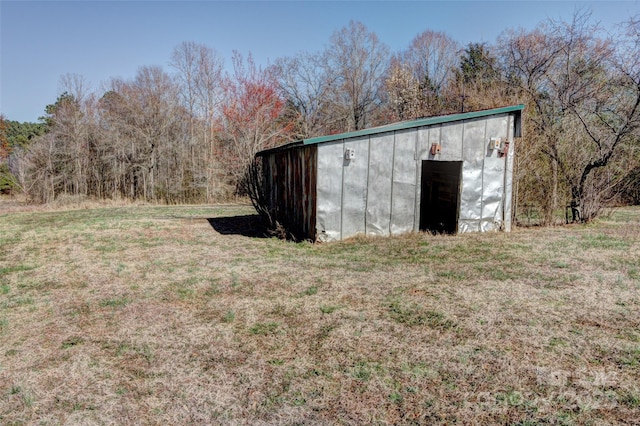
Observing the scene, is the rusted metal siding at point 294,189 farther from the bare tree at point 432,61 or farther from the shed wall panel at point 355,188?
the bare tree at point 432,61

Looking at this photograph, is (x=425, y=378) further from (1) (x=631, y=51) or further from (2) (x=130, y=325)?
(1) (x=631, y=51)

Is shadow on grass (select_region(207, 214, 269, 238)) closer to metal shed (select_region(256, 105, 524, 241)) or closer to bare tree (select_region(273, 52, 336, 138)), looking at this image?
metal shed (select_region(256, 105, 524, 241))

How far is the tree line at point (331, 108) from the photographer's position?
1088cm

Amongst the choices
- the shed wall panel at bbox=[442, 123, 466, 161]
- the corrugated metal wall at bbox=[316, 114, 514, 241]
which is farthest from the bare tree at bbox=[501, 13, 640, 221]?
the shed wall panel at bbox=[442, 123, 466, 161]

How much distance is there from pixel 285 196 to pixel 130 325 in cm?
586

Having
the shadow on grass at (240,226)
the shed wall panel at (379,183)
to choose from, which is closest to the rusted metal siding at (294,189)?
the shadow on grass at (240,226)

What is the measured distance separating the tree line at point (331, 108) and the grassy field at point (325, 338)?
16.0 ft

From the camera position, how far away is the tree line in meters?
10.9

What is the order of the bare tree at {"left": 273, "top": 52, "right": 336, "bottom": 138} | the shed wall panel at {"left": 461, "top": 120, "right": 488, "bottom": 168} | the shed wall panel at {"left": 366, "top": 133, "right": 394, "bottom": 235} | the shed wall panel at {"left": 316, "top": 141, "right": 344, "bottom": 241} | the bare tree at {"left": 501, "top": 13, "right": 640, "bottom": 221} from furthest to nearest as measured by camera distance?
the bare tree at {"left": 273, "top": 52, "right": 336, "bottom": 138}
the bare tree at {"left": 501, "top": 13, "right": 640, "bottom": 221}
the shed wall panel at {"left": 461, "top": 120, "right": 488, "bottom": 168}
the shed wall panel at {"left": 366, "top": 133, "right": 394, "bottom": 235}
the shed wall panel at {"left": 316, "top": 141, "right": 344, "bottom": 241}

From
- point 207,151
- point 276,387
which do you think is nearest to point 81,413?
point 276,387

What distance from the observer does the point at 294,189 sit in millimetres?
8930

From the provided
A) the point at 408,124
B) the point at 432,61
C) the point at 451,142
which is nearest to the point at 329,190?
the point at 408,124

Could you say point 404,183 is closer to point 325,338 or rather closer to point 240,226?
point 240,226

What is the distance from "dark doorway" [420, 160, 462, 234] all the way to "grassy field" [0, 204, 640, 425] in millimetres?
2975
